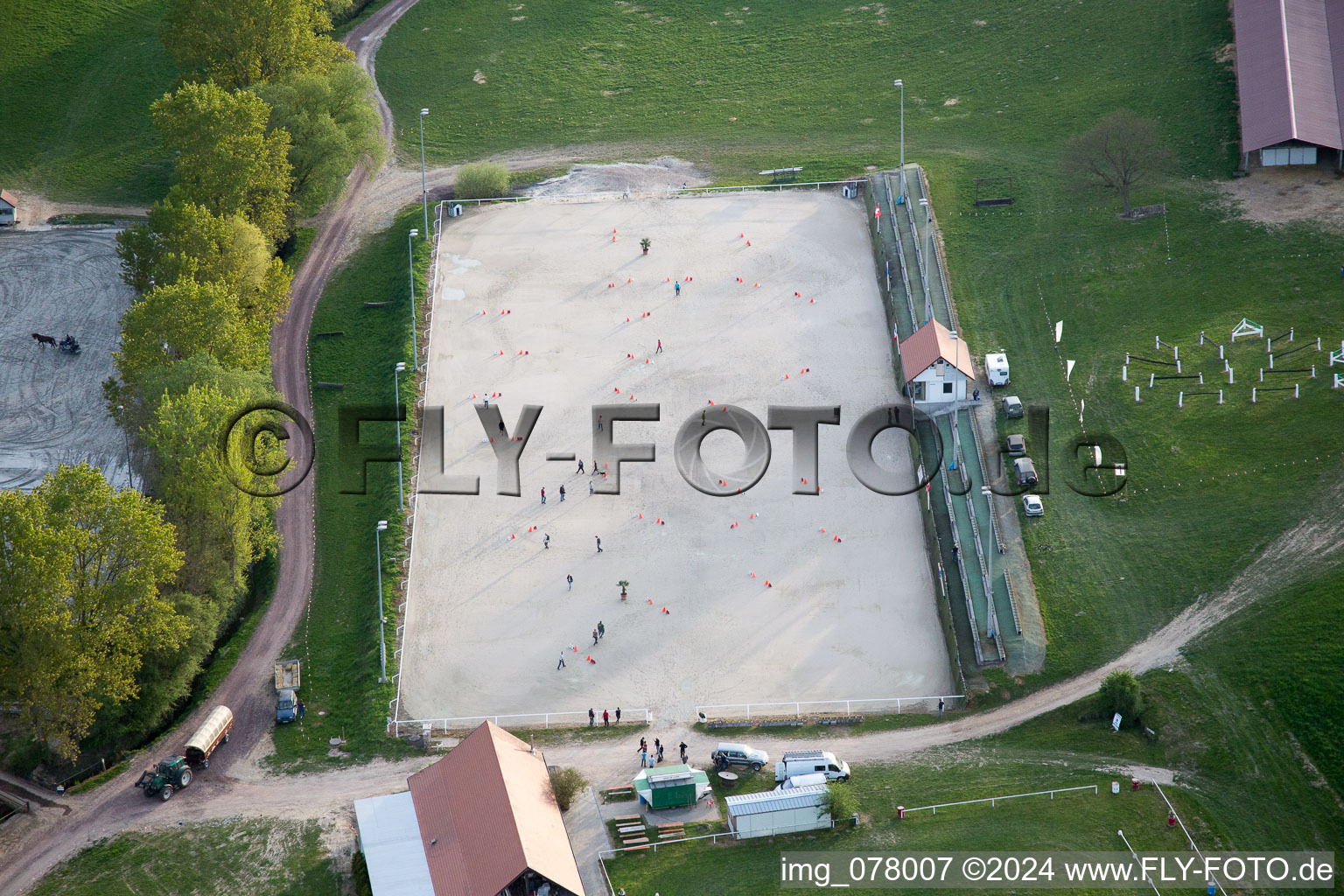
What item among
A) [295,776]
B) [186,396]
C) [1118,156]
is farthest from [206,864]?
[1118,156]

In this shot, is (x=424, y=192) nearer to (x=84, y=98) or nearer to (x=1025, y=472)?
(x=84, y=98)

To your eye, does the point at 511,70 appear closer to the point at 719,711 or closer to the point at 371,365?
the point at 371,365

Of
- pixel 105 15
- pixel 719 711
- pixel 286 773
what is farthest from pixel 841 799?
pixel 105 15

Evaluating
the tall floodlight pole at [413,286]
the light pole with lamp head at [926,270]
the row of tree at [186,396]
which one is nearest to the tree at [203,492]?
the row of tree at [186,396]

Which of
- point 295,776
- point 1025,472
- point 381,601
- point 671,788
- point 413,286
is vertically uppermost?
point 413,286

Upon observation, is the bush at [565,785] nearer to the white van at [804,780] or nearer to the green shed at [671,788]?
the green shed at [671,788]
